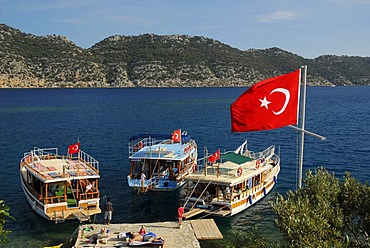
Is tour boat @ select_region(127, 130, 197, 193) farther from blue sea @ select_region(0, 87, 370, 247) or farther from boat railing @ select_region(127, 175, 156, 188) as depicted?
blue sea @ select_region(0, 87, 370, 247)

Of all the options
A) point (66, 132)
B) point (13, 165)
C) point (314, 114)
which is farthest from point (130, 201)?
point (314, 114)

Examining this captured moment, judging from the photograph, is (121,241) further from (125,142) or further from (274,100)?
(125,142)

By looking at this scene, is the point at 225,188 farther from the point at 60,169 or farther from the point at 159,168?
the point at 60,169

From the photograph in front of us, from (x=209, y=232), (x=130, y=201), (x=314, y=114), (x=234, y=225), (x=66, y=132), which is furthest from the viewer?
(x=314, y=114)

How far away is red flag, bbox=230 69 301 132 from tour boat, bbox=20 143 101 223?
593 inches

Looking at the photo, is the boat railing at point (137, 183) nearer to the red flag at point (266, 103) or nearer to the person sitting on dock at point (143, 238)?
the person sitting on dock at point (143, 238)

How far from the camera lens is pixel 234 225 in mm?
28391

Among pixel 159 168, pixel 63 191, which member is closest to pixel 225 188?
pixel 159 168

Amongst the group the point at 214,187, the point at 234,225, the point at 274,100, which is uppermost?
the point at 274,100

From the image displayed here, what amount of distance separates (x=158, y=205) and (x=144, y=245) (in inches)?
413

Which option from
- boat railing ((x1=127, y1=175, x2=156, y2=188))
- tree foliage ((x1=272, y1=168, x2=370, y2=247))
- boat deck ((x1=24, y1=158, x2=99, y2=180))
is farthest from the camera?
boat railing ((x1=127, y1=175, x2=156, y2=188))

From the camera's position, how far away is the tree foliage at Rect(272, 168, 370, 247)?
41.8ft

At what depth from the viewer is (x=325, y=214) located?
13.8m

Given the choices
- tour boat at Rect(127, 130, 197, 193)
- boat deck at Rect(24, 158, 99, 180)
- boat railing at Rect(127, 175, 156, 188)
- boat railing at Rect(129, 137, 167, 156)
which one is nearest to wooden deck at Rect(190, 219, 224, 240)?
tour boat at Rect(127, 130, 197, 193)
